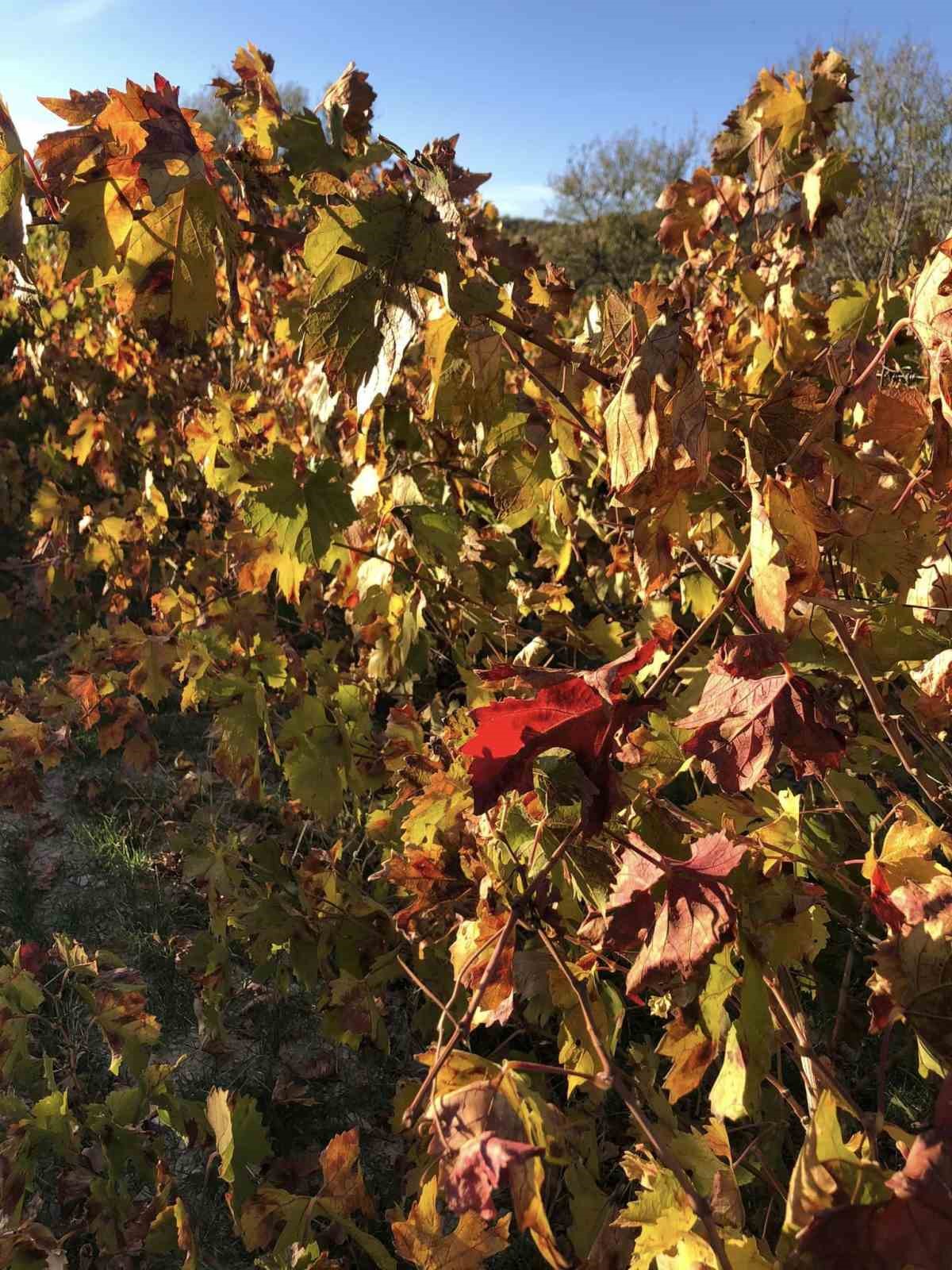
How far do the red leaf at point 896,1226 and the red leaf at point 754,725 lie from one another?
0.37 meters

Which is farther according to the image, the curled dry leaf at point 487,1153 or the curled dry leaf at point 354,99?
the curled dry leaf at point 354,99

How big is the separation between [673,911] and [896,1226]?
0.33 metres

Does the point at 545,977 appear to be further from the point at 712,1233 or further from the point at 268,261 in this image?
the point at 268,261

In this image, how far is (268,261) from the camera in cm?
187

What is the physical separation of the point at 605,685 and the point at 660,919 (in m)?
0.26

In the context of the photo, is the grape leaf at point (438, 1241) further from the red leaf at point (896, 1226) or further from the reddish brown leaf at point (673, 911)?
the red leaf at point (896, 1226)

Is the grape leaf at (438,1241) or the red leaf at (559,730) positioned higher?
the red leaf at (559,730)

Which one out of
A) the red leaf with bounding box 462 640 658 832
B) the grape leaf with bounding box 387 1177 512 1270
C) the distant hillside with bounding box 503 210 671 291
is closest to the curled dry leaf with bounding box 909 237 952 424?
the red leaf with bounding box 462 640 658 832

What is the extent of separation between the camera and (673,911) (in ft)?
3.06

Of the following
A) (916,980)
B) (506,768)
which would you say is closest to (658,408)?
(506,768)

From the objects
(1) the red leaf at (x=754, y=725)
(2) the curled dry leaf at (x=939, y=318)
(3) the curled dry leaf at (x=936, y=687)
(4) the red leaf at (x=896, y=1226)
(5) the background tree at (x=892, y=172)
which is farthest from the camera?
(5) the background tree at (x=892, y=172)

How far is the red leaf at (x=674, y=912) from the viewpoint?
2.97 feet

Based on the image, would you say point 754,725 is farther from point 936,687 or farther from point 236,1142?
point 236,1142

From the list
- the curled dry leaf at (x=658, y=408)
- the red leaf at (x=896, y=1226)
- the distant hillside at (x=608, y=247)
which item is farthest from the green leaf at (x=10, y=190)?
the distant hillside at (x=608, y=247)
